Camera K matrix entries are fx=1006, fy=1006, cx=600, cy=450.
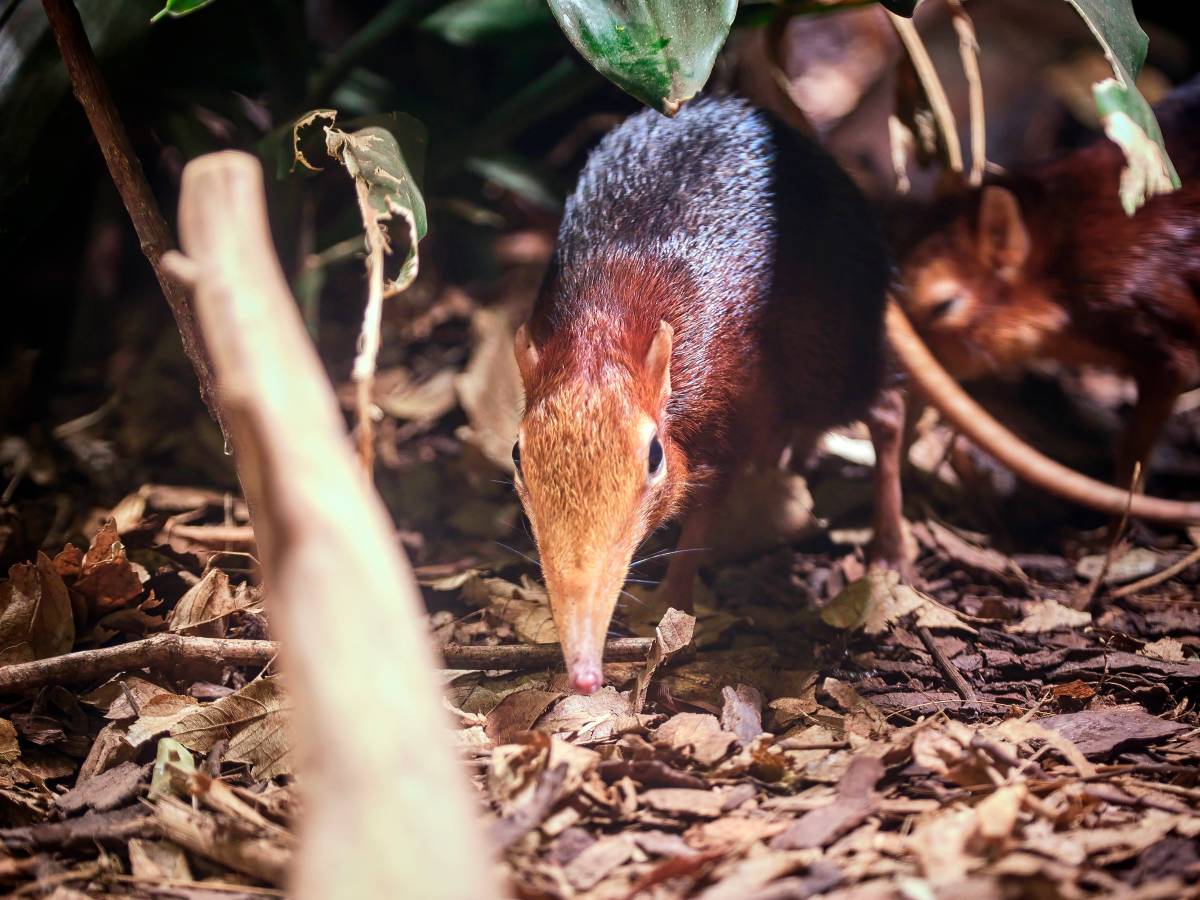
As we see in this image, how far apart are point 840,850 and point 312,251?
11.3 ft

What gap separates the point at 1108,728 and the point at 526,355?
191 centimetres

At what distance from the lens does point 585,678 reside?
2.49m

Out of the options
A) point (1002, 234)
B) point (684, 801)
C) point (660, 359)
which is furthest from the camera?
point (1002, 234)

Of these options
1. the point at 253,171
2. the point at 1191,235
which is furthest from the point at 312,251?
the point at 1191,235

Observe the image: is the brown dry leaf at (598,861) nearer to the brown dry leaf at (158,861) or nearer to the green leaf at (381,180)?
the brown dry leaf at (158,861)

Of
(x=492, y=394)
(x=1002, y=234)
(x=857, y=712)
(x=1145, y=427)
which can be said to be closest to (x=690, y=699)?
(x=857, y=712)

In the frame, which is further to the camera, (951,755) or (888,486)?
Answer: (888,486)

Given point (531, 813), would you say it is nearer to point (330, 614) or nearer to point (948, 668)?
point (330, 614)

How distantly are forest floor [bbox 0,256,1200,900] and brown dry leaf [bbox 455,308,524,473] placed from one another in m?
0.02

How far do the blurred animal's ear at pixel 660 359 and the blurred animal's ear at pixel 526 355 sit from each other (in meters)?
0.35

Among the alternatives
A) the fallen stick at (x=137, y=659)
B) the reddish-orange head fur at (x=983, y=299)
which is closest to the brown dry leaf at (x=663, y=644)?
the fallen stick at (x=137, y=659)

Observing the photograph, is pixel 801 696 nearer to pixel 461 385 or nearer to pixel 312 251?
pixel 461 385

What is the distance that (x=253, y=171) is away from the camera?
174cm

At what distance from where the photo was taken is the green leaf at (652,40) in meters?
2.71
